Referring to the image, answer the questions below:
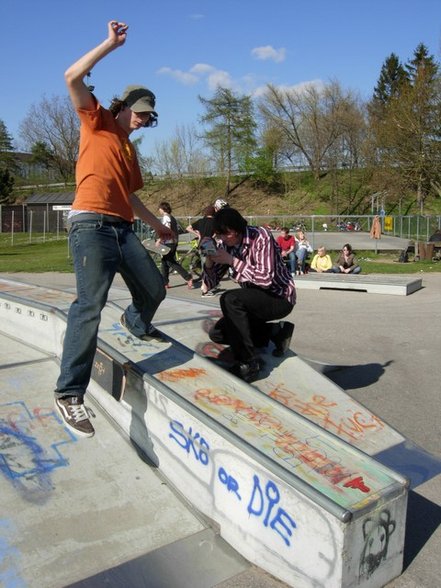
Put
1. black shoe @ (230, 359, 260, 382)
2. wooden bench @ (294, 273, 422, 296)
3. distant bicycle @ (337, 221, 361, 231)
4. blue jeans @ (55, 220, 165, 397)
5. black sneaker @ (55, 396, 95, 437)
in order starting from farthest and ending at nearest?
distant bicycle @ (337, 221, 361, 231)
wooden bench @ (294, 273, 422, 296)
black shoe @ (230, 359, 260, 382)
black sneaker @ (55, 396, 95, 437)
blue jeans @ (55, 220, 165, 397)

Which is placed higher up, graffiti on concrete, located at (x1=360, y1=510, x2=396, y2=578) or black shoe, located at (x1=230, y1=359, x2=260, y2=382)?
black shoe, located at (x1=230, y1=359, x2=260, y2=382)

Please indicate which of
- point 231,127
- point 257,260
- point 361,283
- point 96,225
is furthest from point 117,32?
point 231,127

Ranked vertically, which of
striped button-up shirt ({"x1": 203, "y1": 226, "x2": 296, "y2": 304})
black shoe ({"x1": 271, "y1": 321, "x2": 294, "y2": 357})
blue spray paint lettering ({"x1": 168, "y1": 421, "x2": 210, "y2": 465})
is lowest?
blue spray paint lettering ({"x1": 168, "y1": 421, "x2": 210, "y2": 465})

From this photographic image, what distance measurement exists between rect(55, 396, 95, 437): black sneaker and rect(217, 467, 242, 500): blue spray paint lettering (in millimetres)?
994

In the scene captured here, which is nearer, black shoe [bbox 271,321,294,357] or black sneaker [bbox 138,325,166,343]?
black sneaker [bbox 138,325,166,343]

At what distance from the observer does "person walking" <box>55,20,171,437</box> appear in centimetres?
329

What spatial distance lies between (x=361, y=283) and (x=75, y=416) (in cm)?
1041

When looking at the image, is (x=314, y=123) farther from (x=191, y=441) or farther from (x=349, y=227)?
(x=191, y=441)

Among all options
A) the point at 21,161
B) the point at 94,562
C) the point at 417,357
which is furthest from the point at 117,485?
the point at 21,161

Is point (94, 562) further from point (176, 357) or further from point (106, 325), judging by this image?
point (106, 325)

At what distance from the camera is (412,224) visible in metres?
27.7

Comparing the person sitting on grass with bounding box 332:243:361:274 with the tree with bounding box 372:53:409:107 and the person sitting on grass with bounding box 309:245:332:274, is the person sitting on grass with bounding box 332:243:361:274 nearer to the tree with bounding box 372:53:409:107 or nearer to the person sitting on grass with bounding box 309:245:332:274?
the person sitting on grass with bounding box 309:245:332:274

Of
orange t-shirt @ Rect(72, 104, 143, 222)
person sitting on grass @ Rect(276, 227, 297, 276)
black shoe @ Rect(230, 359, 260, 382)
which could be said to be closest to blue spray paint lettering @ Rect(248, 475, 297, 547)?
black shoe @ Rect(230, 359, 260, 382)

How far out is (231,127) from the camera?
178 ft
